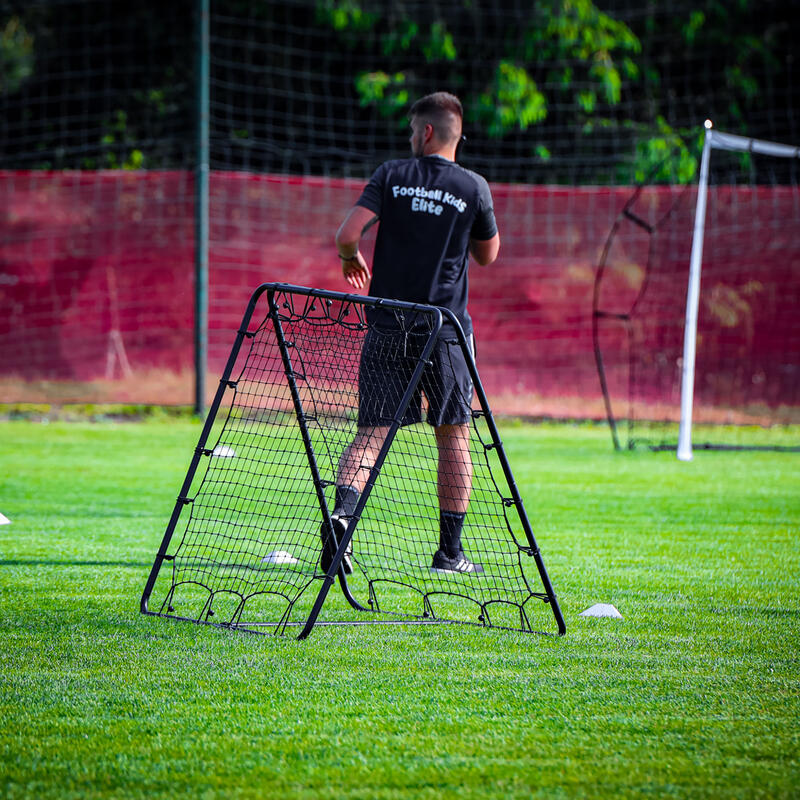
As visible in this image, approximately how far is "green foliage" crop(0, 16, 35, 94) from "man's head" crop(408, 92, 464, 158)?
1547 cm

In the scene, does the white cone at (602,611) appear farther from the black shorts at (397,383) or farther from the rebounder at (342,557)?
the black shorts at (397,383)

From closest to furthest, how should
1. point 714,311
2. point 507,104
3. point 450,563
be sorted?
1. point 450,563
2. point 714,311
3. point 507,104

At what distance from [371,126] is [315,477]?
14.0 metres

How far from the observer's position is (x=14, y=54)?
67.8 feet

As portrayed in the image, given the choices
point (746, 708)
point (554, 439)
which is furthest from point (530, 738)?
point (554, 439)

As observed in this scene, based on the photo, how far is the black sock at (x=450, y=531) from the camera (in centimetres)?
459

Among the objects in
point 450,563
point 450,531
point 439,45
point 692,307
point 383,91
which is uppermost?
point 439,45

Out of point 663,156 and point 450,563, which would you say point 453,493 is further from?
point 663,156

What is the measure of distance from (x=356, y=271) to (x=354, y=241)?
0.52 feet

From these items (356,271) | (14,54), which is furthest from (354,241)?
(14,54)

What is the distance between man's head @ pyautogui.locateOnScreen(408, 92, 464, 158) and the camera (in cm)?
492

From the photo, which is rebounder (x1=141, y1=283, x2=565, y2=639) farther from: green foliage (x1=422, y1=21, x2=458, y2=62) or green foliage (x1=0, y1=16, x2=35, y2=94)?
green foliage (x1=0, y1=16, x2=35, y2=94)

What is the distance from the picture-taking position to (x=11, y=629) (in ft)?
11.7

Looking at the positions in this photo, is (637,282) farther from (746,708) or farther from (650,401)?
(746,708)
